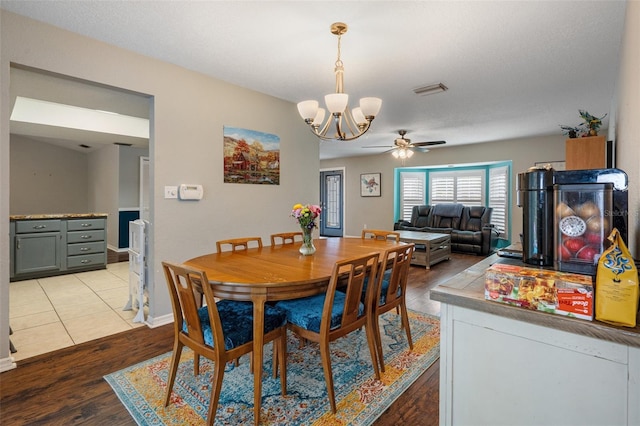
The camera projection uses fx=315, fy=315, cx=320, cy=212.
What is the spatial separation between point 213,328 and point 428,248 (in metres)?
4.35

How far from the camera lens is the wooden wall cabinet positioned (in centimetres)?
278

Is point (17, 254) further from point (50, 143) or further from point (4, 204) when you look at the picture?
point (50, 143)

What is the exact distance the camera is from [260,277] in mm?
1770

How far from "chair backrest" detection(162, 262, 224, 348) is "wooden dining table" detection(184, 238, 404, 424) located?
0.13 m

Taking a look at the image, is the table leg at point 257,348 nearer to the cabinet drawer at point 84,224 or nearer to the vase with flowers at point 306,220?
the vase with flowers at point 306,220

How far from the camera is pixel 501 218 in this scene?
709 centimetres

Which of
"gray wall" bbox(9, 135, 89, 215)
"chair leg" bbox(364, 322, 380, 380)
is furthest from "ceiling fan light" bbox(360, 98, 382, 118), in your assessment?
"gray wall" bbox(9, 135, 89, 215)

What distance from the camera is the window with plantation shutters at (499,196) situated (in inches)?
270

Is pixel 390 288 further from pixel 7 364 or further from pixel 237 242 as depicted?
pixel 7 364

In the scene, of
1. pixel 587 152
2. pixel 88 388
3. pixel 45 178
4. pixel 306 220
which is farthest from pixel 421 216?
pixel 45 178

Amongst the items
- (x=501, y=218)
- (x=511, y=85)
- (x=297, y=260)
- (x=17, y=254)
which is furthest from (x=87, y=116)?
(x=501, y=218)

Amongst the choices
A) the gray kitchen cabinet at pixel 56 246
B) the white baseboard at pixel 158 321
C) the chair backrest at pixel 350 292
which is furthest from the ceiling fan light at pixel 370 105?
the gray kitchen cabinet at pixel 56 246

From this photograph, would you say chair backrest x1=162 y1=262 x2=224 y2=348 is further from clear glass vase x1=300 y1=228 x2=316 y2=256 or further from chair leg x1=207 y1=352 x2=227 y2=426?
clear glass vase x1=300 y1=228 x2=316 y2=256

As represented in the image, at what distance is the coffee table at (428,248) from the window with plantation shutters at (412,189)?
8.57 feet
